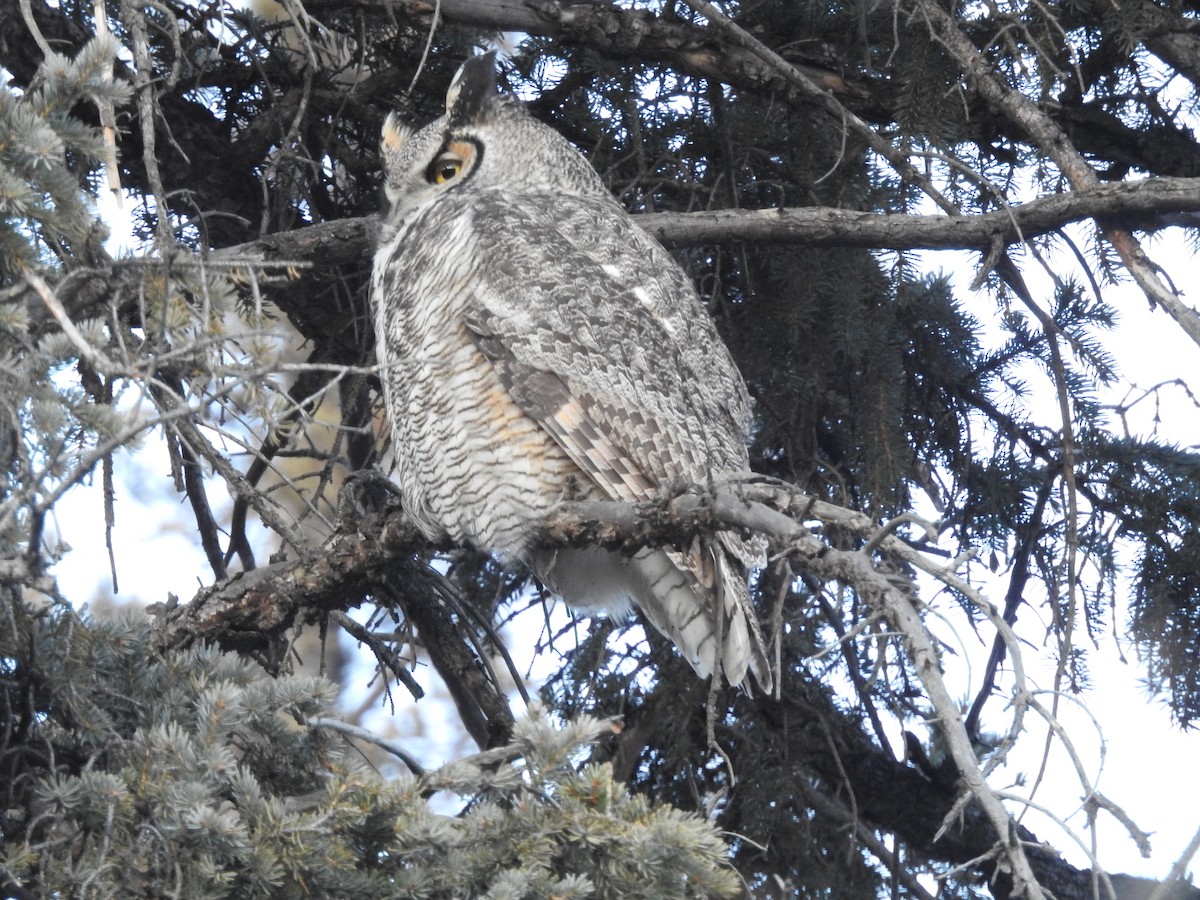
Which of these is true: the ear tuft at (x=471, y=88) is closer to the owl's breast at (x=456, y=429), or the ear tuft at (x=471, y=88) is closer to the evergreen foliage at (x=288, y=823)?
the owl's breast at (x=456, y=429)

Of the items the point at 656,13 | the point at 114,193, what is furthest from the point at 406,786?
the point at 656,13

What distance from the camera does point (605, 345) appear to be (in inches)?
113

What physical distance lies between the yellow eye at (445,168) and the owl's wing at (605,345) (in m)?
0.27

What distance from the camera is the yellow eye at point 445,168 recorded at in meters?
3.38

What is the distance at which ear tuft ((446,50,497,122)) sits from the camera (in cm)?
331

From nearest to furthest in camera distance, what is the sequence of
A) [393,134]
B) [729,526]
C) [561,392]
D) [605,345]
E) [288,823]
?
[288,823] → [729,526] → [561,392] → [605,345] → [393,134]

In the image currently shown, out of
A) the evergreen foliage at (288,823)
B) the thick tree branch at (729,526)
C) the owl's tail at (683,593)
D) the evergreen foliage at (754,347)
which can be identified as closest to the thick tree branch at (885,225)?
the evergreen foliage at (754,347)

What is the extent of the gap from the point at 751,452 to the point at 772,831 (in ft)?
3.36

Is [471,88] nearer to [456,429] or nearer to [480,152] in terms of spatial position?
[480,152]

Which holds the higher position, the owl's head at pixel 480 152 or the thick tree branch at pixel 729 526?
the owl's head at pixel 480 152

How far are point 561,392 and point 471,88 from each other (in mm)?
1022

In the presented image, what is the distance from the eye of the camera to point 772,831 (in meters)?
3.25

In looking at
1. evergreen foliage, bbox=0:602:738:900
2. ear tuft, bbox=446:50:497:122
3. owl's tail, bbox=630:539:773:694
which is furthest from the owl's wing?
evergreen foliage, bbox=0:602:738:900

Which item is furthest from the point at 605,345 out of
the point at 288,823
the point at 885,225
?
the point at 288,823
